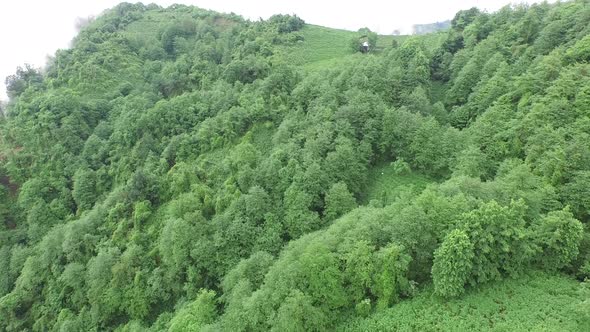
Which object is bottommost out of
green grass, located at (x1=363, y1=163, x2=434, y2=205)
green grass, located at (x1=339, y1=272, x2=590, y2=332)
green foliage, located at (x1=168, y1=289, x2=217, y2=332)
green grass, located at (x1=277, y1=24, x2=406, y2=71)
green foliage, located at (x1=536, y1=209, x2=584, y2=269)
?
green foliage, located at (x1=168, y1=289, x2=217, y2=332)

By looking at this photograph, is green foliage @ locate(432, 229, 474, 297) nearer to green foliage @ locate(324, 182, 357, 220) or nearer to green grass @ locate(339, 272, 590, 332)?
green grass @ locate(339, 272, 590, 332)

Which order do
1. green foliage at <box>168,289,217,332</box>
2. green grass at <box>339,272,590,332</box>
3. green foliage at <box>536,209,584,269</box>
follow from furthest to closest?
green foliage at <box>168,289,217,332</box> < green foliage at <box>536,209,584,269</box> < green grass at <box>339,272,590,332</box>

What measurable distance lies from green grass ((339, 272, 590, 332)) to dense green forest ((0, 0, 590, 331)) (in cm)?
13

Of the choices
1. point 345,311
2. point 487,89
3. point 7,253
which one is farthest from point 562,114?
point 7,253

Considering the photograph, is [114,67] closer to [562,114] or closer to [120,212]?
[120,212]

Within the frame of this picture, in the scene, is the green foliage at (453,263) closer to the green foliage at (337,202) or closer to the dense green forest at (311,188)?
the dense green forest at (311,188)

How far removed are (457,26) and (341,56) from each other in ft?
94.2

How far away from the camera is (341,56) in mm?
101625

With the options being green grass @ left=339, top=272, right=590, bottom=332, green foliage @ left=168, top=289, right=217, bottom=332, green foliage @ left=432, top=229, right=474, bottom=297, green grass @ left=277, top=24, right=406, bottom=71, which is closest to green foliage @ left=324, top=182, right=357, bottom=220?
green grass @ left=339, top=272, right=590, bottom=332

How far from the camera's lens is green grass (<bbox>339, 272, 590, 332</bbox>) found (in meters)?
28.3

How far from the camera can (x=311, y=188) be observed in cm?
4838

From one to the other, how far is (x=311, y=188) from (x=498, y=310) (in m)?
24.4

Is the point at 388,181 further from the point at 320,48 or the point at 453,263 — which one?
the point at 320,48

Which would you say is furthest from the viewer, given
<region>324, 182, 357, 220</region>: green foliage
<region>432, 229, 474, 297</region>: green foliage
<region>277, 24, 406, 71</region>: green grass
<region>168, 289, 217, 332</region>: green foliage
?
<region>277, 24, 406, 71</region>: green grass
